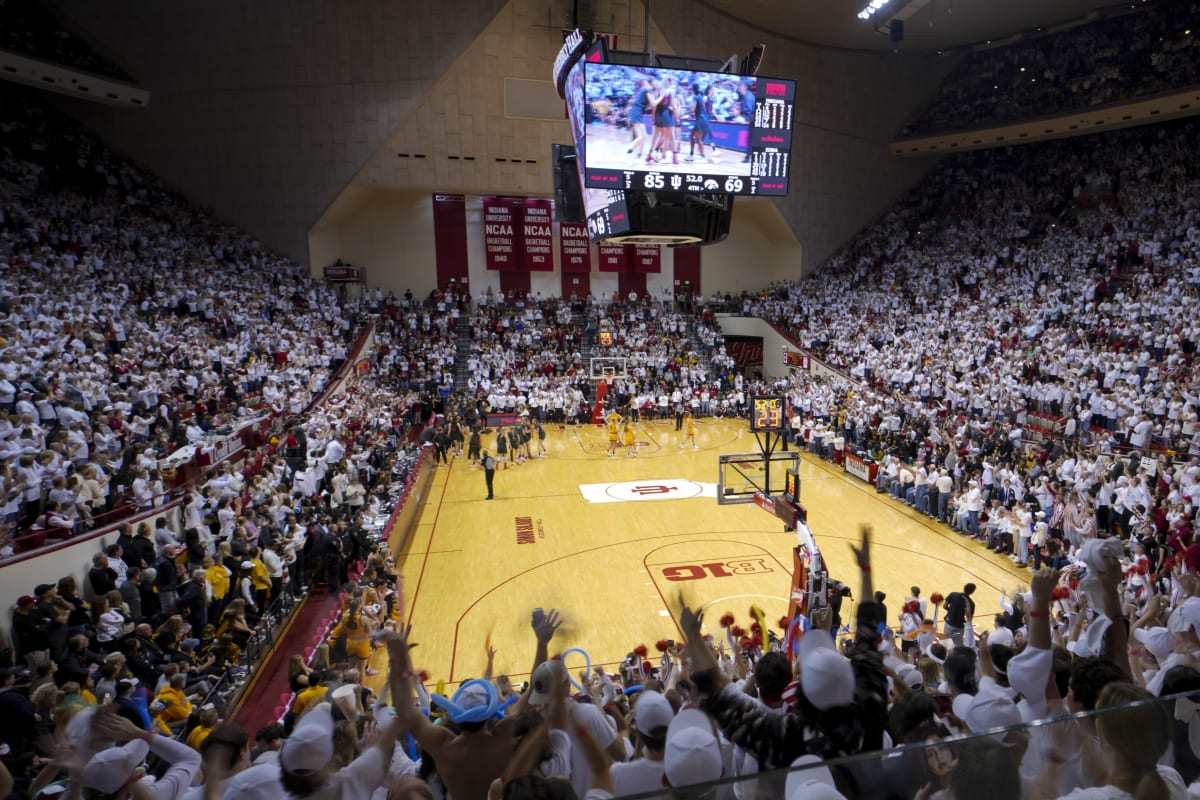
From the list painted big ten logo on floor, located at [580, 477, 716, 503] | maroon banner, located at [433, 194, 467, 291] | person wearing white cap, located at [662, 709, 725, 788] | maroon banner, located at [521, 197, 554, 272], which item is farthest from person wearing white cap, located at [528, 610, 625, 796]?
maroon banner, located at [521, 197, 554, 272]

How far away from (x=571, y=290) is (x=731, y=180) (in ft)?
79.7

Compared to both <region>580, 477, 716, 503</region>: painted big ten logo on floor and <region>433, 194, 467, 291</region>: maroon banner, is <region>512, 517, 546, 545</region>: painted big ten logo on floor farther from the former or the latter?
<region>433, 194, 467, 291</region>: maroon banner

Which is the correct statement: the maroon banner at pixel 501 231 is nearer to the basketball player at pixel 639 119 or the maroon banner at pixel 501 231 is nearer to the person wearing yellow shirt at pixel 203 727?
the basketball player at pixel 639 119

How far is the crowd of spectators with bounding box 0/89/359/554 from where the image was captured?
30.0ft

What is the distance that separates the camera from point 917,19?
29.0 m

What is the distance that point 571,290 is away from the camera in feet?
115

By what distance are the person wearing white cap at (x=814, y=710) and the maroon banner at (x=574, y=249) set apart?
3281cm

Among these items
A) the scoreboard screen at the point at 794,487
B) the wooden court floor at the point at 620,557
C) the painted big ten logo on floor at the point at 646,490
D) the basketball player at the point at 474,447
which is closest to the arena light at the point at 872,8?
the wooden court floor at the point at 620,557

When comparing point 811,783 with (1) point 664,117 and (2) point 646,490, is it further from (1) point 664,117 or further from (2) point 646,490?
(2) point 646,490

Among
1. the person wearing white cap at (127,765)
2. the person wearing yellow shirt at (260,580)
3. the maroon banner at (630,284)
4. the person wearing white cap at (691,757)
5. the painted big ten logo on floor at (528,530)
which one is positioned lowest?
the painted big ten logo on floor at (528,530)

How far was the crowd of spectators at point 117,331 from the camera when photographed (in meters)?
9.13

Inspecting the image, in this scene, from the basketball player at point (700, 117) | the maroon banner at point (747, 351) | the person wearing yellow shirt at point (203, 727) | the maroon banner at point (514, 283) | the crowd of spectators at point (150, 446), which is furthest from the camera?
the maroon banner at point (514, 283)

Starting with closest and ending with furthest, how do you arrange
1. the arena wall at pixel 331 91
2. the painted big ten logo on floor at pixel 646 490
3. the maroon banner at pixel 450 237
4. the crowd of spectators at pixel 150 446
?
1. the crowd of spectators at pixel 150 446
2. the painted big ten logo on floor at pixel 646 490
3. the arena wall at pixel 331 91
4. the maroon banner at pixel 450 237

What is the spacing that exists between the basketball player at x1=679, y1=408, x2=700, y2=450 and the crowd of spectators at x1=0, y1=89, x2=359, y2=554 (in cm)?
1136
